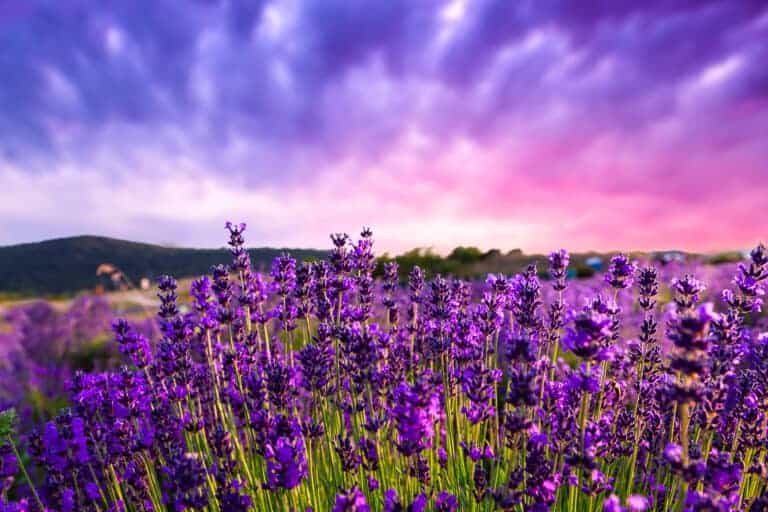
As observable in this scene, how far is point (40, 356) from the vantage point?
8.76m

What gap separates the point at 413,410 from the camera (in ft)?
7.26

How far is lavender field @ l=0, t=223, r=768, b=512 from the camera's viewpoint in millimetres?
2455

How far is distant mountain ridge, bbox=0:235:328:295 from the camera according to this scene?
2180 centimetres

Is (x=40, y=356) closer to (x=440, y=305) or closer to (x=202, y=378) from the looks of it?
(x=202, y=378)

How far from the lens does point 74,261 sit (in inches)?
953

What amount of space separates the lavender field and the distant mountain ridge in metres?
17.4

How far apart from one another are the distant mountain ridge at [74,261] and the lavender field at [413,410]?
57.2ft

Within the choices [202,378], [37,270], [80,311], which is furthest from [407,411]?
[37,270]

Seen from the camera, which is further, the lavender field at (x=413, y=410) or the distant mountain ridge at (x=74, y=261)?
the distant mountain ridge at (x=74, y=261)

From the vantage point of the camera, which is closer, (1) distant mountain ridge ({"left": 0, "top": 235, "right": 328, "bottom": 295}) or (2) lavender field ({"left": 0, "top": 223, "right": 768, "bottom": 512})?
(2) lavender field ({"left": 0, "top": 223, "right": 768, "bottom": 512})

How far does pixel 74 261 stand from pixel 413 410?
26454 mm

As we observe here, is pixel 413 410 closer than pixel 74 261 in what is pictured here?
Yes

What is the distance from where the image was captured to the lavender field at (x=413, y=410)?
2.46m

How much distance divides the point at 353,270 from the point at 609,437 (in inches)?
84.2
